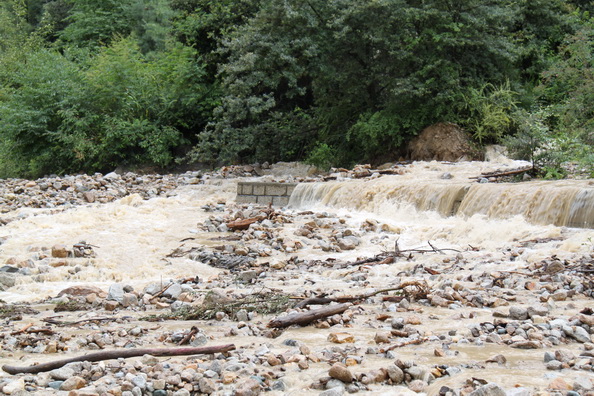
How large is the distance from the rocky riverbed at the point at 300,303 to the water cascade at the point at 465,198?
249 mm

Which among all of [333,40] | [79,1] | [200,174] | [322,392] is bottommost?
[200,174]

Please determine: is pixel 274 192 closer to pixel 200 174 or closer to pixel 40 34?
pixel 200 174

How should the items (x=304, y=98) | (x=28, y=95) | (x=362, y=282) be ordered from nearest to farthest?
(x=362, y=282)
(x=304, y=98)
(x=28, y=95)

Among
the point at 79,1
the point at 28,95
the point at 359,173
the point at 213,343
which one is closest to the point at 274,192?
the point at 359,173

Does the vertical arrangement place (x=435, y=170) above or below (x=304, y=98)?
below

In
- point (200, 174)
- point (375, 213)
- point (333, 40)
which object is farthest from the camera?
point (200, 174)

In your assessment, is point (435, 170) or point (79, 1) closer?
point (435, 170)

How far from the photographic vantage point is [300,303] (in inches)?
187

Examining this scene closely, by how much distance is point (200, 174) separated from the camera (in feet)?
54.6

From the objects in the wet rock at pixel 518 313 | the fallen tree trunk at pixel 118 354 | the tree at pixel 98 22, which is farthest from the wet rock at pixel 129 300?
the tree at pixel 98 22

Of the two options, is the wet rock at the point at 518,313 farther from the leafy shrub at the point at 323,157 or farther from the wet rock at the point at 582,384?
the leafy shrub at the point at 323,157

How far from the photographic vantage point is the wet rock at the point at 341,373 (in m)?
3.03

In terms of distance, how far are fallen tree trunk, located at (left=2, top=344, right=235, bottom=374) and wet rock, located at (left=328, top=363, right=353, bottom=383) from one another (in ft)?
2.57

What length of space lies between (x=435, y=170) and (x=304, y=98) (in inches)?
260
